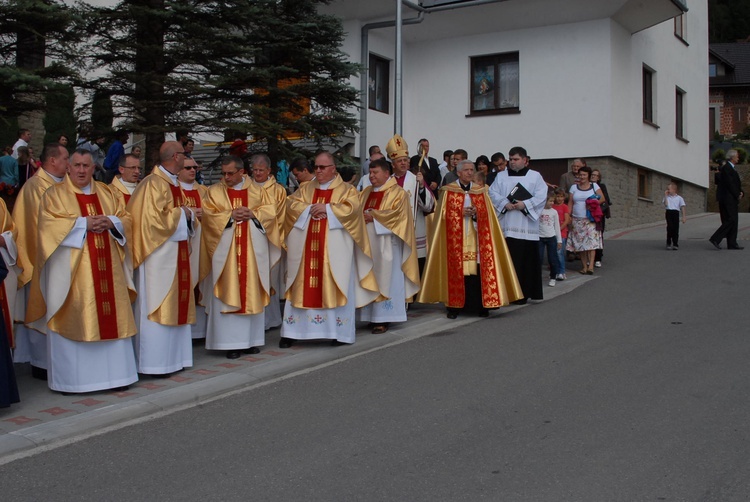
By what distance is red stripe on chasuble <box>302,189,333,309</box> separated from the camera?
360 inches

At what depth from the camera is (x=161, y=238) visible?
313 inches

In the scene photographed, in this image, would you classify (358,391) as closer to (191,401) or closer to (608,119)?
(191,401)

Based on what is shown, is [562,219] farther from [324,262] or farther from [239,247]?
[239,247]

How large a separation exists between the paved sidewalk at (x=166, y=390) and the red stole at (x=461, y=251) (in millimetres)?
331

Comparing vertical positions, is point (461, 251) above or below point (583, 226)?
below

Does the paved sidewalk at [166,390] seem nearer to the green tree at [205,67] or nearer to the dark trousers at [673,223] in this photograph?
the green tree at [205,67]

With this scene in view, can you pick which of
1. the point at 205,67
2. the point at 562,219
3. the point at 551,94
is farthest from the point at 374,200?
the point at 551,94

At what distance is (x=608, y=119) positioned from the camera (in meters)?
20.8

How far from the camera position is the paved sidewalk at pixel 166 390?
20.7 feet

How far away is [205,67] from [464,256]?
441 cm

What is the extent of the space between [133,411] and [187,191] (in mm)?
2766

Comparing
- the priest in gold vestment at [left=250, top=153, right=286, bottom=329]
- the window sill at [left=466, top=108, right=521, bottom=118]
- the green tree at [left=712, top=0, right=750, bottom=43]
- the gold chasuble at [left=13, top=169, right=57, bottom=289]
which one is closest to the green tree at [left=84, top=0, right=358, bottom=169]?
the priest in gold vestment at [left=250, top=153, right=286, bottom=329]

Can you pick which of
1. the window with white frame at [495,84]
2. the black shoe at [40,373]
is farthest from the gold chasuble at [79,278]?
the window with white frame at [495,84]

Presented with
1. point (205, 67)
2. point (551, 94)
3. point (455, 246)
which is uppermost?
point (551, 94)
